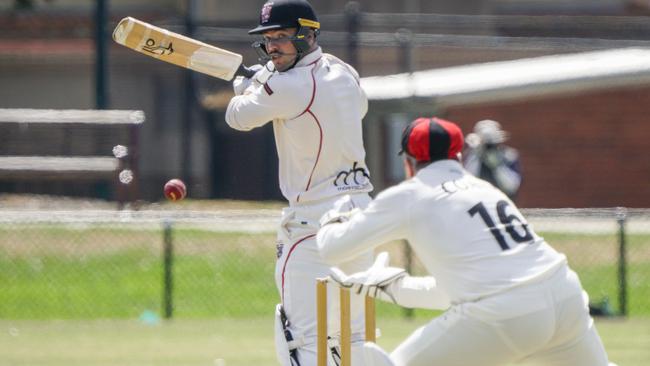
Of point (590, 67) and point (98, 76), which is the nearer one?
point (98, 76)

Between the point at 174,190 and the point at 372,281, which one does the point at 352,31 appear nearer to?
the point at 174,190

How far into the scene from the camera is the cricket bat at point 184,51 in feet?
24.0

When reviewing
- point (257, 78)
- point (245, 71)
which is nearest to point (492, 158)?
point (245, 71)

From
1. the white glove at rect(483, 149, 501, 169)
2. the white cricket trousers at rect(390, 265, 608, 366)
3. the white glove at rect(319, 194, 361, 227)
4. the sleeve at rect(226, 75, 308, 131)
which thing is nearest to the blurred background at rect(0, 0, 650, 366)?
the white glove at rect(483, 149, 501, 169)

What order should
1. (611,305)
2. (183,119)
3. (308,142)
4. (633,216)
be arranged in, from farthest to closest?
(183,119), (633,216), (611,305), (308,142)

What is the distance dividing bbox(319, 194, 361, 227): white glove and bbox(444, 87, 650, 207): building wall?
13.5 metres

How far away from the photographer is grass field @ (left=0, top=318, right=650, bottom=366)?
1103cm

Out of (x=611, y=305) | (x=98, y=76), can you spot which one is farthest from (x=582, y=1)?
(x=611, y=305)

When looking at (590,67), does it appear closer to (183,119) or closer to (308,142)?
(183,119)

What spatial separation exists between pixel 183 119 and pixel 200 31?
157cm

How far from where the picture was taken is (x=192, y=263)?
15945 millimetres

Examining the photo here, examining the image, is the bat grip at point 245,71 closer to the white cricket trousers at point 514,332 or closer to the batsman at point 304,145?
the batsman at point 304,145

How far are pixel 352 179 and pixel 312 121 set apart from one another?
15.2 inches

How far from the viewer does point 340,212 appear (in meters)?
6.57
